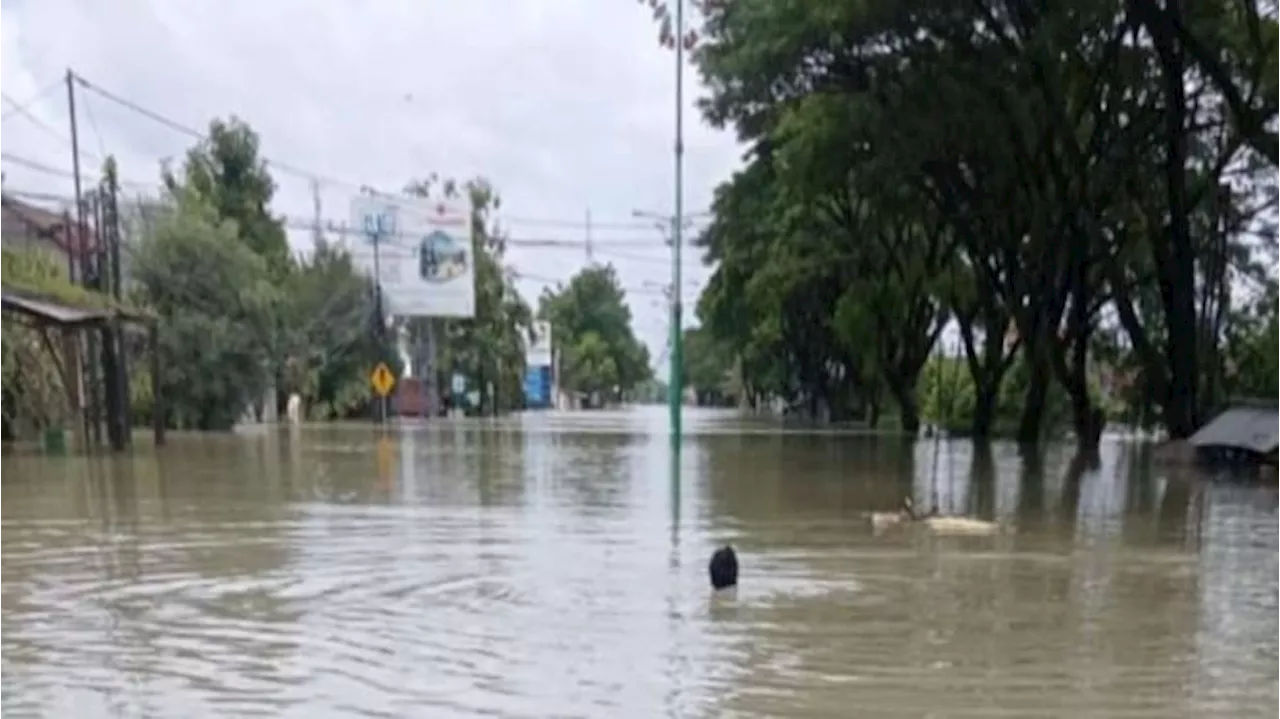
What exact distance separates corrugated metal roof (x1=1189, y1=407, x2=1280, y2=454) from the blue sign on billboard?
86.4 m

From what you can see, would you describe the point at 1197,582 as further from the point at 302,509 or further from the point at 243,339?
the point at 243,339

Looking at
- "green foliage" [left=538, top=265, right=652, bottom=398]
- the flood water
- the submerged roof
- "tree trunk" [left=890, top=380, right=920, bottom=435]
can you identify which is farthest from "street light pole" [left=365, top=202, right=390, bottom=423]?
"green foliage" [left=538, top=265, right=652, bottom=398]

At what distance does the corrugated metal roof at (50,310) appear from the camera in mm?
27219

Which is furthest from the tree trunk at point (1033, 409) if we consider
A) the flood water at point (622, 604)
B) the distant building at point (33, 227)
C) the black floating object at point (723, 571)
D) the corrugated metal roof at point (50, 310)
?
the black floating object at point (723, 571)

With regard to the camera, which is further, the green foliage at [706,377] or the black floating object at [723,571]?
the green foliage at [706,377]

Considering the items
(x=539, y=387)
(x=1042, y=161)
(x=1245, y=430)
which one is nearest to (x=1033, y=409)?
(x=1042, y=161)

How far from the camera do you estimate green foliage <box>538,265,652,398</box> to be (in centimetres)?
14225

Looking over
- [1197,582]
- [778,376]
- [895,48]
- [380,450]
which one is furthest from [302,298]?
[1197,582]

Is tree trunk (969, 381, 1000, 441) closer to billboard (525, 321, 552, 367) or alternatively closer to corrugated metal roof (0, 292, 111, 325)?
corrugated metal roof (0, 292, 111, 325)

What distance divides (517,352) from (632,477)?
63533 millimetres

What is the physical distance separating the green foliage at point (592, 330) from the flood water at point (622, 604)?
4638 inches

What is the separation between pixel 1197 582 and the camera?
1209 centimetres

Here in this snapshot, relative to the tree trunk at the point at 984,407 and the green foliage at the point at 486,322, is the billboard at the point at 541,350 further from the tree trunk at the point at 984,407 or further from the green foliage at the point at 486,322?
the tree trunk at the point at 984,407

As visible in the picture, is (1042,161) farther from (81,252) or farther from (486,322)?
(486,322)
